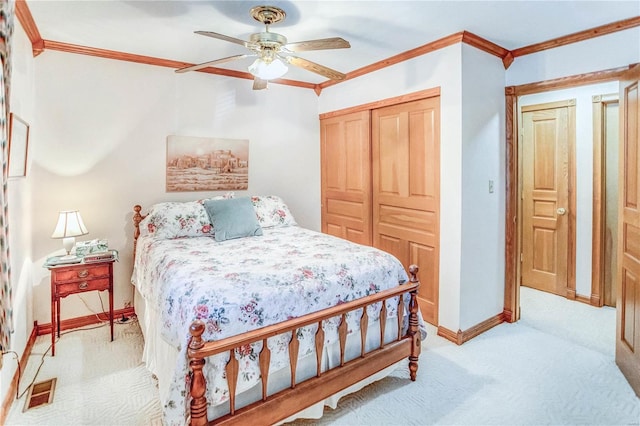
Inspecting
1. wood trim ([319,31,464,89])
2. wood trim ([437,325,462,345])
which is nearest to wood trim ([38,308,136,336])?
wood trim ([437,325,462,345])

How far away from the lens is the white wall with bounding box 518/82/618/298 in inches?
143

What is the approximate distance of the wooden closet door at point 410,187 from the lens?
3.12 meters

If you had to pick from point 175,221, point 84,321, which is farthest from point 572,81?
point 84,321

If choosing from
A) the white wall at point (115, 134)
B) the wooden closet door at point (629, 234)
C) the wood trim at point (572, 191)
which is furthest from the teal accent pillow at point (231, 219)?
the wood trim at point (572, 191)

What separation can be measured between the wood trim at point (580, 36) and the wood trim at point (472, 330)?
7.35 feet

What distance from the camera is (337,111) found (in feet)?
13.7

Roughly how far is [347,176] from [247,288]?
2575mm

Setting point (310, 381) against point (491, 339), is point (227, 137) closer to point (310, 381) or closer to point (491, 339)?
point (310, 381)

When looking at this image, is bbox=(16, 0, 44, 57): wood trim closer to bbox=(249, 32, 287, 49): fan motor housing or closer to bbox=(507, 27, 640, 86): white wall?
bbox=(249, 32, 287, 49): fan motor housing

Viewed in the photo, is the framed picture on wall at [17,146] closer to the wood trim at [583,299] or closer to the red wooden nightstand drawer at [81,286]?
the red wooden nightstand drawer at [81,286]

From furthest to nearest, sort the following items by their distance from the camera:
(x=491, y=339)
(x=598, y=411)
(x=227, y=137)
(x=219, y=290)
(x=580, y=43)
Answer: (x=227, y=137), (x=491, y=339), (x=580, y=43), (x=598, y=411), (x=219, y=290)

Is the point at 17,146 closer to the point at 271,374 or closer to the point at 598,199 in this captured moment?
the point at 271,374

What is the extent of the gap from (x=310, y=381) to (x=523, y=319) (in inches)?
94.5

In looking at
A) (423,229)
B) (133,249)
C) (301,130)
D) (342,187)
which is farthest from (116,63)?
(423,229)
